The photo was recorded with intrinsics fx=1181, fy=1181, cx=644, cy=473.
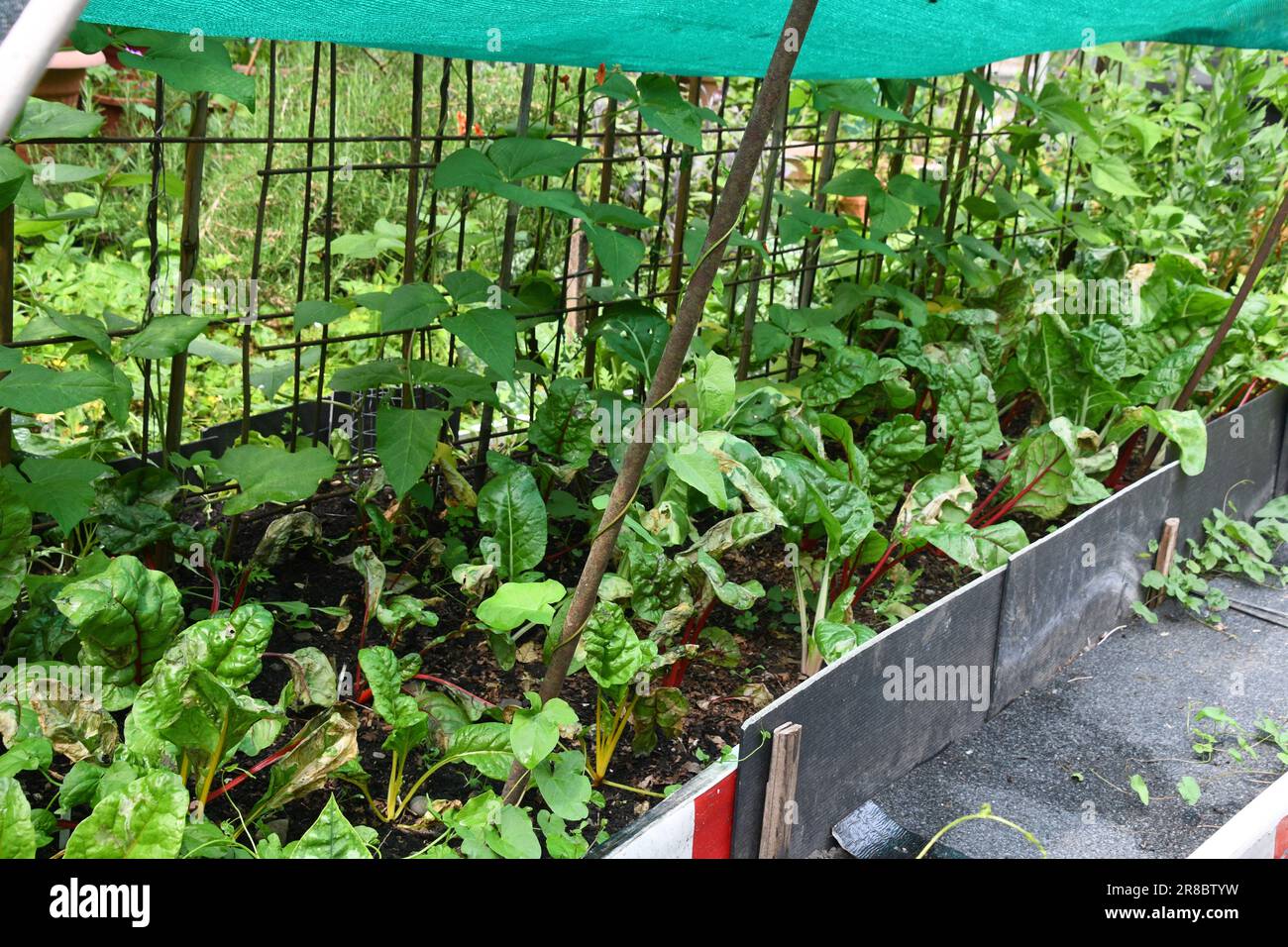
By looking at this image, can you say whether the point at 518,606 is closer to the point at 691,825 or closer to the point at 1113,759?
the point at 691,825

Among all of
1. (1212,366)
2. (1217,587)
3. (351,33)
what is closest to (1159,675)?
(1217,587)

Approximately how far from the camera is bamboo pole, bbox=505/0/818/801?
61.1 inches

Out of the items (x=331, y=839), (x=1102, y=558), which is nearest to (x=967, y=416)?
(x=1102, y=558)

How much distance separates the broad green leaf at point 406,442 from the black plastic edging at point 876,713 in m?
0.82

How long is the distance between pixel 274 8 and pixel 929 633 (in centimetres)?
158

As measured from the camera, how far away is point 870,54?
106 inches

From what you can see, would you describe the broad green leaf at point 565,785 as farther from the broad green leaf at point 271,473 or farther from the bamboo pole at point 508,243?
the bamboo pole at point 508,243

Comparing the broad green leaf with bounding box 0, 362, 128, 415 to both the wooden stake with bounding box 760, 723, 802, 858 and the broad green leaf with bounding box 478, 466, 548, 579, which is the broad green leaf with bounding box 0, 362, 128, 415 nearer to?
the broad green leaf with bounding box 478, 466, 548, 579

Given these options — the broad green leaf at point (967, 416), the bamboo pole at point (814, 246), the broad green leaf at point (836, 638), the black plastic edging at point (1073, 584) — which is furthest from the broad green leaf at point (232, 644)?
the bamboo pole at point (814, 246)

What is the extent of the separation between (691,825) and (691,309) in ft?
2.56

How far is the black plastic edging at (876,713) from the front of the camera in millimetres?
1936

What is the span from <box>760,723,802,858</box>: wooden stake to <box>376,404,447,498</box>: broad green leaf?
85 centimetres

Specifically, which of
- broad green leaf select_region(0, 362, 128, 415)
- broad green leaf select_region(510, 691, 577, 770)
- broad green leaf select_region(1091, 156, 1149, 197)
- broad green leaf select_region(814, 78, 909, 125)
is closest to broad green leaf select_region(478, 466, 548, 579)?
broad green leaf select_region(510, 691, 577, 770)
